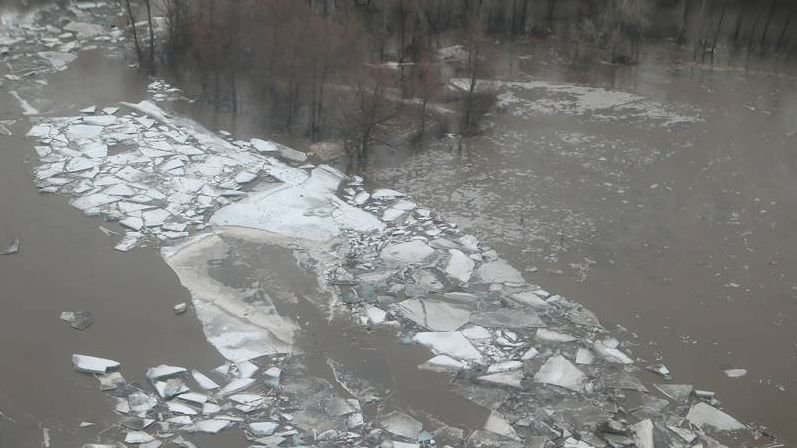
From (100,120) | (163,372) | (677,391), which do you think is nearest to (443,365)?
(677,391)

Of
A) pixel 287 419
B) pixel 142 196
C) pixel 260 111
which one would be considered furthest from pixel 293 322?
pixel 260 111

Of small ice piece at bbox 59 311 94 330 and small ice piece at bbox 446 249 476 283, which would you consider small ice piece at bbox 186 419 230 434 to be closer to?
small ice piece at bbox 59 311 94 330

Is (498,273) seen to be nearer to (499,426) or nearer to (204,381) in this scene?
(499,426)

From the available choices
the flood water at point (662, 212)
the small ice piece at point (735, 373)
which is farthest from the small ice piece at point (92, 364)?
the small ice piece at point (735, 373)

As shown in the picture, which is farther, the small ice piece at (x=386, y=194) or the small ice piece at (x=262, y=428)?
the small ice piece at (x=386, y=194)

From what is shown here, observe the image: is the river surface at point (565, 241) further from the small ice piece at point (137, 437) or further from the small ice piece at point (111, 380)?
the small ice piece at point (137, 437)

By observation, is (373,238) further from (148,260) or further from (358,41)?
(358,41)
